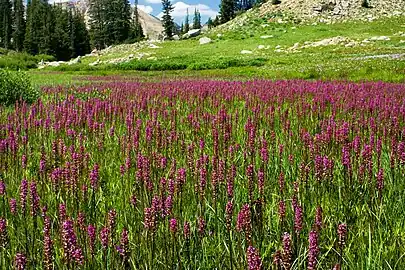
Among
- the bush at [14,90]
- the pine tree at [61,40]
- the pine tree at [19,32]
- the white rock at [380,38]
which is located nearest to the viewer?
the bush at [14,90]

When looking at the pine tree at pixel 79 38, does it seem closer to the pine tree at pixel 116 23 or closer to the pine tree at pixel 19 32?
the pine tree at pixel 116 23

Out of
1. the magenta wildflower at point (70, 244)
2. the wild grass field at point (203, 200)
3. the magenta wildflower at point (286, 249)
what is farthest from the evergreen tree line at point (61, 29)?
the magenta wildflower at point (286, 249)

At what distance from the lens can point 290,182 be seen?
3871 mm

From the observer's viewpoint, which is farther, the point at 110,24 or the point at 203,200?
the point at 110,24

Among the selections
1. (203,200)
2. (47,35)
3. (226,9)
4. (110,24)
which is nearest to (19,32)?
(47,35)

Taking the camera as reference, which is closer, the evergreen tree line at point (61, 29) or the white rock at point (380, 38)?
the white rock at point (380, 38)

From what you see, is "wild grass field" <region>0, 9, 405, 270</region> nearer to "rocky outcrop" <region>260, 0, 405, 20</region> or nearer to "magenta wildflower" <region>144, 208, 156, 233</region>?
"magenta wildflower" <region>144, 208, 156, 233</region>

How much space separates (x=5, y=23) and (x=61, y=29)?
28.2 meters

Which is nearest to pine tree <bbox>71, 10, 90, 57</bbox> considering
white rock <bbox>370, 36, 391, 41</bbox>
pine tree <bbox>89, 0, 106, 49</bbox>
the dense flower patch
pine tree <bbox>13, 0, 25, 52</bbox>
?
pine tree <bbox>89, 0, 106, 49</bbox>

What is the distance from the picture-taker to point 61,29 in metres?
107

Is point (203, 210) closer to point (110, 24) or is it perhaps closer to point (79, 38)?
point (79, 38)

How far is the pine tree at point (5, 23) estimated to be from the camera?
122769 mm

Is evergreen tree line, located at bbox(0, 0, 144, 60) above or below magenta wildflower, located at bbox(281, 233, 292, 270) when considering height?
above

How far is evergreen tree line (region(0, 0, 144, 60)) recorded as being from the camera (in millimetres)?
107938
